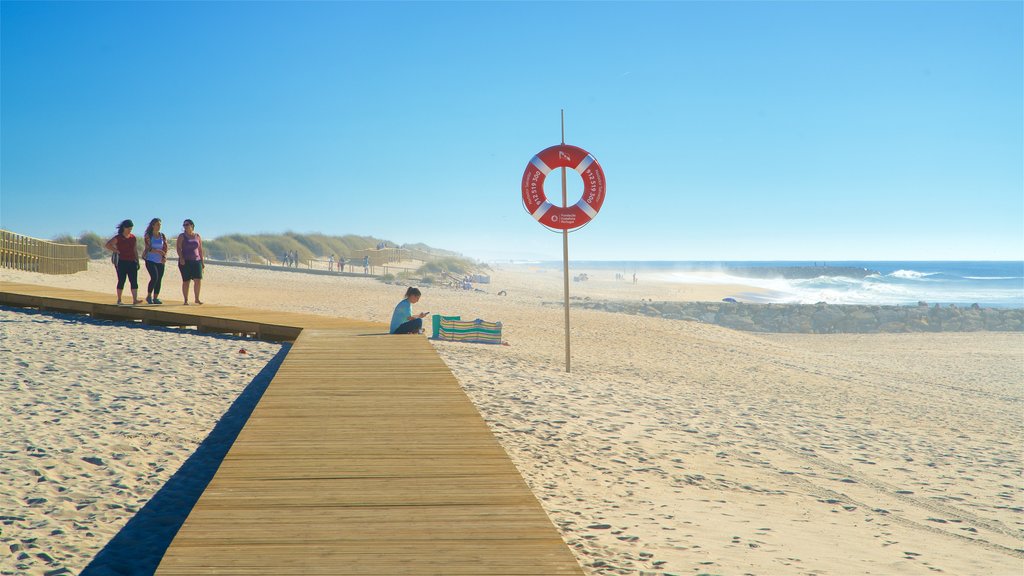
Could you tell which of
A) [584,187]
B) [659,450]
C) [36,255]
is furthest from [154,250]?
[36,255]

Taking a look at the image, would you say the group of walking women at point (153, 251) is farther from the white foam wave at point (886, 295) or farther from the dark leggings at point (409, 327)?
the white foam wave at point (886, 295)

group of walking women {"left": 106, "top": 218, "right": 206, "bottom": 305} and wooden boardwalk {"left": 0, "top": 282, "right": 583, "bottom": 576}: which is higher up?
group of walking women {"left": 106, "top": 218, "right": 206, "bottom": 305}

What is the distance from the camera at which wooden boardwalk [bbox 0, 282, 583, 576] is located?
254cm

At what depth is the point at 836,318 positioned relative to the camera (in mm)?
23328

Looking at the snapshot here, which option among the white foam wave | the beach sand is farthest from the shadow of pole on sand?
the white foam wave

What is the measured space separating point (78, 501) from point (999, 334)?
25.2m

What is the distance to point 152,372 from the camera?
7184 millimetres

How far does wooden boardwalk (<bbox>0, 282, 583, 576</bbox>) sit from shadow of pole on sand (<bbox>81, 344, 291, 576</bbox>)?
1.38 feet

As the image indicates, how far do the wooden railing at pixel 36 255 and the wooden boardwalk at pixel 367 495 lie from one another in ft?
57.2

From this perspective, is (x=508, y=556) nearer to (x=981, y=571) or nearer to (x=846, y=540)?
(x=846, y=540)

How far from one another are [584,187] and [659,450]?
13.2 feet

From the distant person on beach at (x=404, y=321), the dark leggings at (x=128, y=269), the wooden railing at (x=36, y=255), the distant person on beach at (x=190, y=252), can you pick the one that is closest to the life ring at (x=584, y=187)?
the distant person on beach at (x=404, y=321)

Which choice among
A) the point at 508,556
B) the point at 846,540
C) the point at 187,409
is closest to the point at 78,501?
the point at 187,409

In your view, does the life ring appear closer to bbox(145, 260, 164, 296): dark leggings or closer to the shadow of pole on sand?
Answer: the shadow of pole on sand
